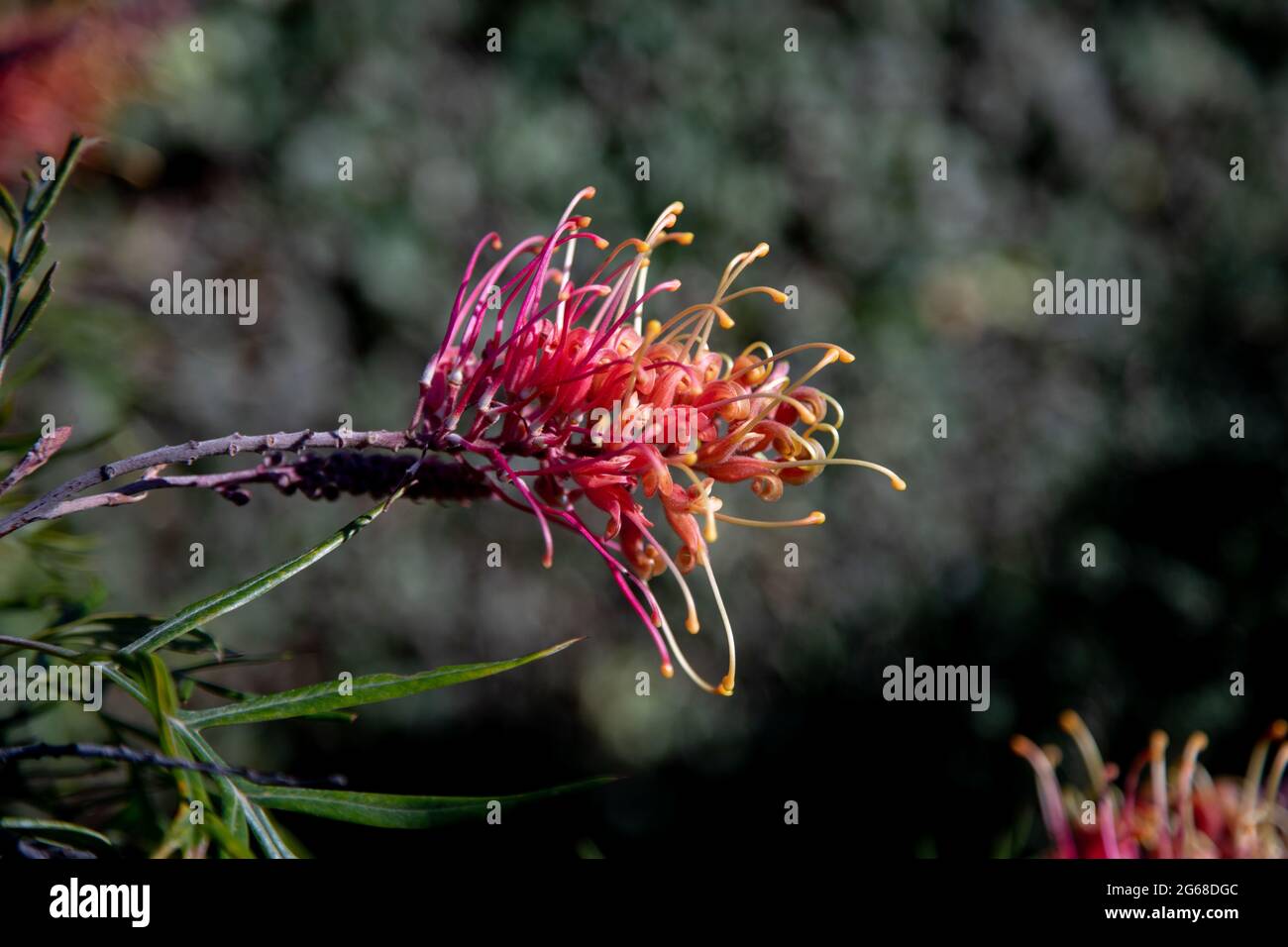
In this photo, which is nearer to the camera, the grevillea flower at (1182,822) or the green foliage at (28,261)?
the green foliage at (28,261)

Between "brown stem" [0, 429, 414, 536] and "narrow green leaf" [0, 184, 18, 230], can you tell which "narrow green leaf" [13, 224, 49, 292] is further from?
"brown stem" [0, 429, 414, 536]

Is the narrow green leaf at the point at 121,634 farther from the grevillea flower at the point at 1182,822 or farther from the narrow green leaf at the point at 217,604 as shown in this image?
the grevillea flower at the point at 1182,822

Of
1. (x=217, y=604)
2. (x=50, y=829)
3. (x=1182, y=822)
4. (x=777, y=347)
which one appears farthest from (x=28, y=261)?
(x=777, y=347)

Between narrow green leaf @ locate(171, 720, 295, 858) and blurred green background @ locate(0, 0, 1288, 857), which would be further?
blurred green background @ locate(0, 0, 1288, 857)

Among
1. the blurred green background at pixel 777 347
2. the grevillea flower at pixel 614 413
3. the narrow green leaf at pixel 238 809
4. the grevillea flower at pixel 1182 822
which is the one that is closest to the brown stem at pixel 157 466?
the grevillea flower at pixel 614 413

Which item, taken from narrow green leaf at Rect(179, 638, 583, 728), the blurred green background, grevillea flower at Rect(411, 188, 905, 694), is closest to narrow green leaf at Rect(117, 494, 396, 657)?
narrow green leaf at Rect(179, 638, 583, 728)

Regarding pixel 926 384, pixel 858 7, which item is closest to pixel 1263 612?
pixel 926 384
